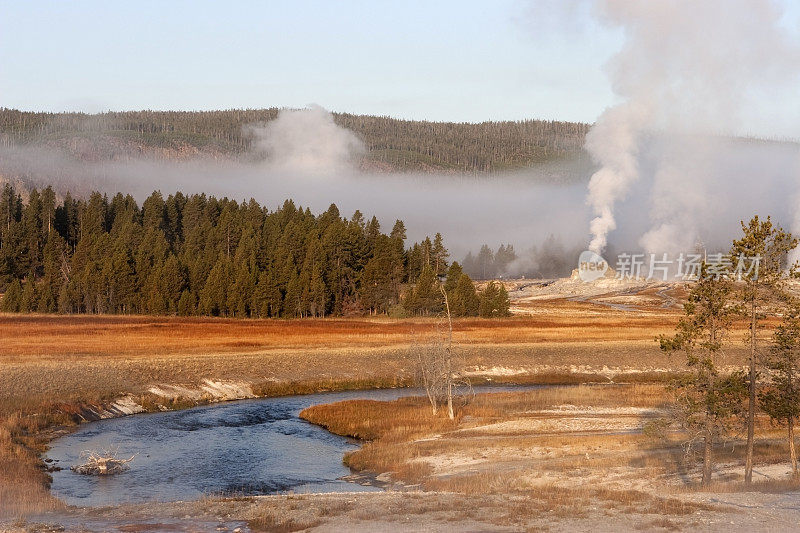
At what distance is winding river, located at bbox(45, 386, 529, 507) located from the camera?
29811 mm

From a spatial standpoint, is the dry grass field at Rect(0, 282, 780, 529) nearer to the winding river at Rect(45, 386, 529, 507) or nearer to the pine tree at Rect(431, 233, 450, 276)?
the winding river at Rect(45, 386, 529, 507)

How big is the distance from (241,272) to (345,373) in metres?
57.0

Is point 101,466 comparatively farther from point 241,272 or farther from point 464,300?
point 241,272

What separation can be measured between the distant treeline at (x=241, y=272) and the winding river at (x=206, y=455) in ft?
206

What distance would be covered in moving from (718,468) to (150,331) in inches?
2609

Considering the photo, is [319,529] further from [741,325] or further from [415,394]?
[741,325]

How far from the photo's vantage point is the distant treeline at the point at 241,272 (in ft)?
380

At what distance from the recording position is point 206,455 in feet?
120

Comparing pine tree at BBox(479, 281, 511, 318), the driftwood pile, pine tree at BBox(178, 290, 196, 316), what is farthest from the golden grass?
pine tree at BBox(178, 290, 196, 316)

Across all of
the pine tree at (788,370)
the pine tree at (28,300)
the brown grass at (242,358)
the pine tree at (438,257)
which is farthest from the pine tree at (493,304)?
the pine tree at (788,370)

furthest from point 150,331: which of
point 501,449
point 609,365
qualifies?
point 501,449

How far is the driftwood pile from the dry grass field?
1941mm

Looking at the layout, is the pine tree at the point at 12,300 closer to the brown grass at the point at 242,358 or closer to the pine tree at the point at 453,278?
the brown grass at the point at 242,358

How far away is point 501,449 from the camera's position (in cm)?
3456
